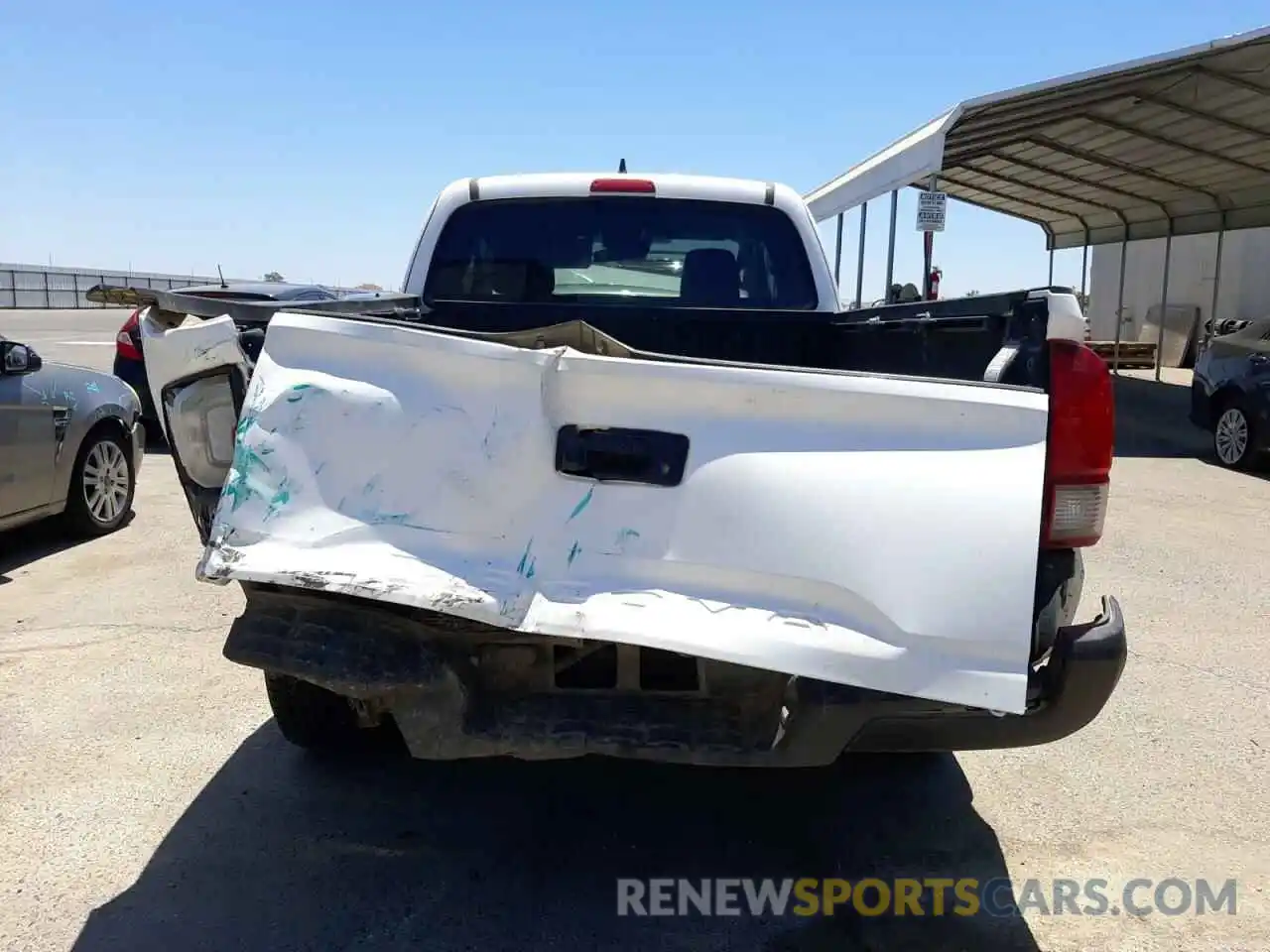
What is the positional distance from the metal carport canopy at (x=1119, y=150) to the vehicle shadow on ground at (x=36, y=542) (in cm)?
881

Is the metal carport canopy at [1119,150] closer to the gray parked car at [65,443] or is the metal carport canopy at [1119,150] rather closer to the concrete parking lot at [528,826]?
the gray parked car at [65,443]

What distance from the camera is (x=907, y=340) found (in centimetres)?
346

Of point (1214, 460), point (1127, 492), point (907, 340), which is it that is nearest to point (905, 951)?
point (907, 340)

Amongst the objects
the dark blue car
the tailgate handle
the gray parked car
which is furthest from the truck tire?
the dark blue car

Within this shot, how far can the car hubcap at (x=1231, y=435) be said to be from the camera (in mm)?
10296

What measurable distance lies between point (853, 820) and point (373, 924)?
1.55 meters

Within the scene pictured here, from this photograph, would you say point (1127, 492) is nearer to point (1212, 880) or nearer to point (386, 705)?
point (1212, 880)

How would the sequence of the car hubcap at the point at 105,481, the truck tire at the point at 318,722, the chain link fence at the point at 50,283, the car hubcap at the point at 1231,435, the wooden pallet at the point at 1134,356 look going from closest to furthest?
the truck tire at the point at 318,722
the car hubcap at the point at 105,481
the car hubcap at the point at 1231,435
the wooden pallet at the point at 1134,356
the chain link fence at the point at 50,283

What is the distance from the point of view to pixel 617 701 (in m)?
2.49

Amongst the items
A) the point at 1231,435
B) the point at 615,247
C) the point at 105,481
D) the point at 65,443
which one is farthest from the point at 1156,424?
the point at 65,443

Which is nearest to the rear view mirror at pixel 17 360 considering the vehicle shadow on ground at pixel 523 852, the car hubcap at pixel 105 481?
the car hubcap at pixel 105 481

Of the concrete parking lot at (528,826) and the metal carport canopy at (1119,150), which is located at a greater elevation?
the metal carport canopy at (1119,150)

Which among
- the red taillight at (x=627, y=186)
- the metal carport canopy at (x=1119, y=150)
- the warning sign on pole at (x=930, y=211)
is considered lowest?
the red taillight at (x=627, y=186)

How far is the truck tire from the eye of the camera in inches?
133
